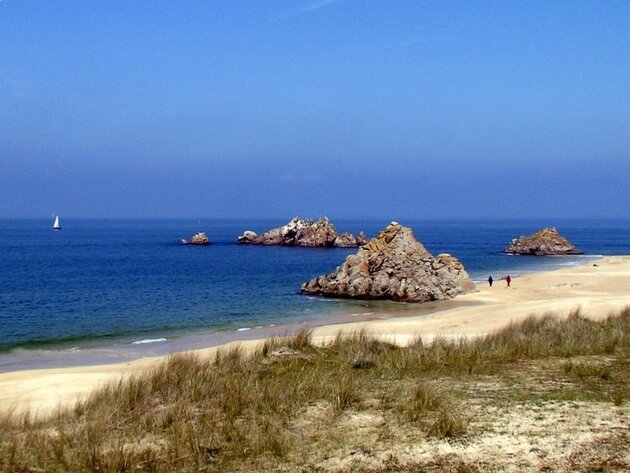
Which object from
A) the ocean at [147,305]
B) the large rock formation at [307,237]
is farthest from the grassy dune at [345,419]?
the large rock formation at [307,237]

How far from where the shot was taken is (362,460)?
782cm

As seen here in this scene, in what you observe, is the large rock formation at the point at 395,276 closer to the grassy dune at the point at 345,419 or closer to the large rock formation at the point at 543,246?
the grassy dune at the point at 345,419

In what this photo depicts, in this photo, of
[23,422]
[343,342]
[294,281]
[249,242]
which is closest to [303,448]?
[23,422]

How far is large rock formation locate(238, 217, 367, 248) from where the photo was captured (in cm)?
11781

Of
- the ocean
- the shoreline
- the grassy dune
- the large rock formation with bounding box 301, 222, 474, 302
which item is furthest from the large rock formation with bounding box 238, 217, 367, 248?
the grassy dune

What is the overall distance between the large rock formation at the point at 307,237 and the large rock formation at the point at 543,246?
29.6m

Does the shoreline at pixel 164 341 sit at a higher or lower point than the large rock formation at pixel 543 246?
lower

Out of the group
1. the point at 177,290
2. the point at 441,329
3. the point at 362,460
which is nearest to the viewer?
the point at 362,460

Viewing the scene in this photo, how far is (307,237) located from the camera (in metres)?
119

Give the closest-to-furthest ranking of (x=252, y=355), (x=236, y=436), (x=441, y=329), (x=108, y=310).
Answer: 1. (x=236, y=436)
2. (x=252, y=355)
3. (x=441, y=329)
4. (x=108, y=310)

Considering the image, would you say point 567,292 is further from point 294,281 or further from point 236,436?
point 236,436

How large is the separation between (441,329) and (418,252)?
20.2m

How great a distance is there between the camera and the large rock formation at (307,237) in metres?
118

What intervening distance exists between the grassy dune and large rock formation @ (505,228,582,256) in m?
86.6
